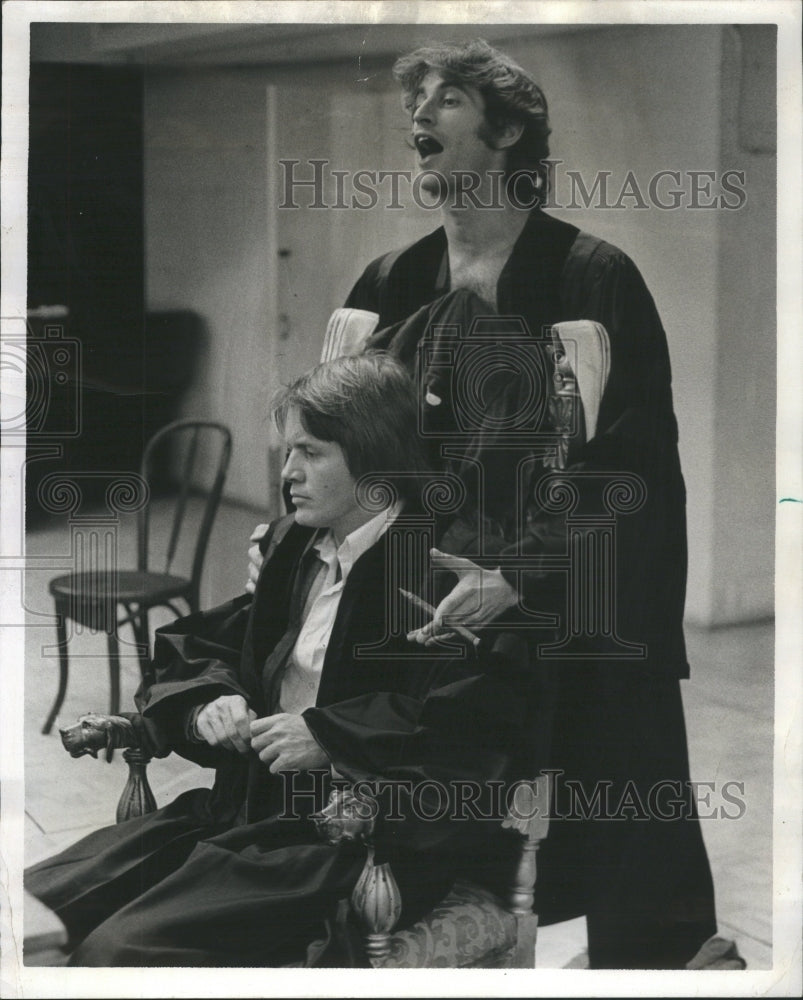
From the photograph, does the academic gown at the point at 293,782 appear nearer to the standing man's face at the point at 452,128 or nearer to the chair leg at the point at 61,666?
the chair leg at the point at 61,666

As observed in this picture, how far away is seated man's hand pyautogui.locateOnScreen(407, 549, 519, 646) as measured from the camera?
2557 mm

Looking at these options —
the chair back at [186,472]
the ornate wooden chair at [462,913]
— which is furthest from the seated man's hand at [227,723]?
the chair back at [186,472]

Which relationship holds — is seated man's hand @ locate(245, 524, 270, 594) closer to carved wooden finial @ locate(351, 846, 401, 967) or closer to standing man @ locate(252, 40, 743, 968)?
standing man @ locate(252, 40, 743, 968)

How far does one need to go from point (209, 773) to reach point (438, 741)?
509mm

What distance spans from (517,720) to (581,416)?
0.66 metres

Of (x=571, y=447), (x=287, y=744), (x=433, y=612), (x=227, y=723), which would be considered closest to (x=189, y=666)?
(x=227, y=723)

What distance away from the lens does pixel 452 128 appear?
2.57 metres

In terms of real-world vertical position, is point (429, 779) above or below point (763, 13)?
below

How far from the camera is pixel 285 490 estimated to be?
261cm

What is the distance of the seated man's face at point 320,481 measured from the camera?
259 cm

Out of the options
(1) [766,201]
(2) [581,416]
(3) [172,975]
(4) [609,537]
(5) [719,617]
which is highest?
(1) [766,201]

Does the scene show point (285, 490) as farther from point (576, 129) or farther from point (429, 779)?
point (576, 129)

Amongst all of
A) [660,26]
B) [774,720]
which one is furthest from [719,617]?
[660,26]

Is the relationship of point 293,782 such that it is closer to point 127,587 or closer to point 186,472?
point 127,587
